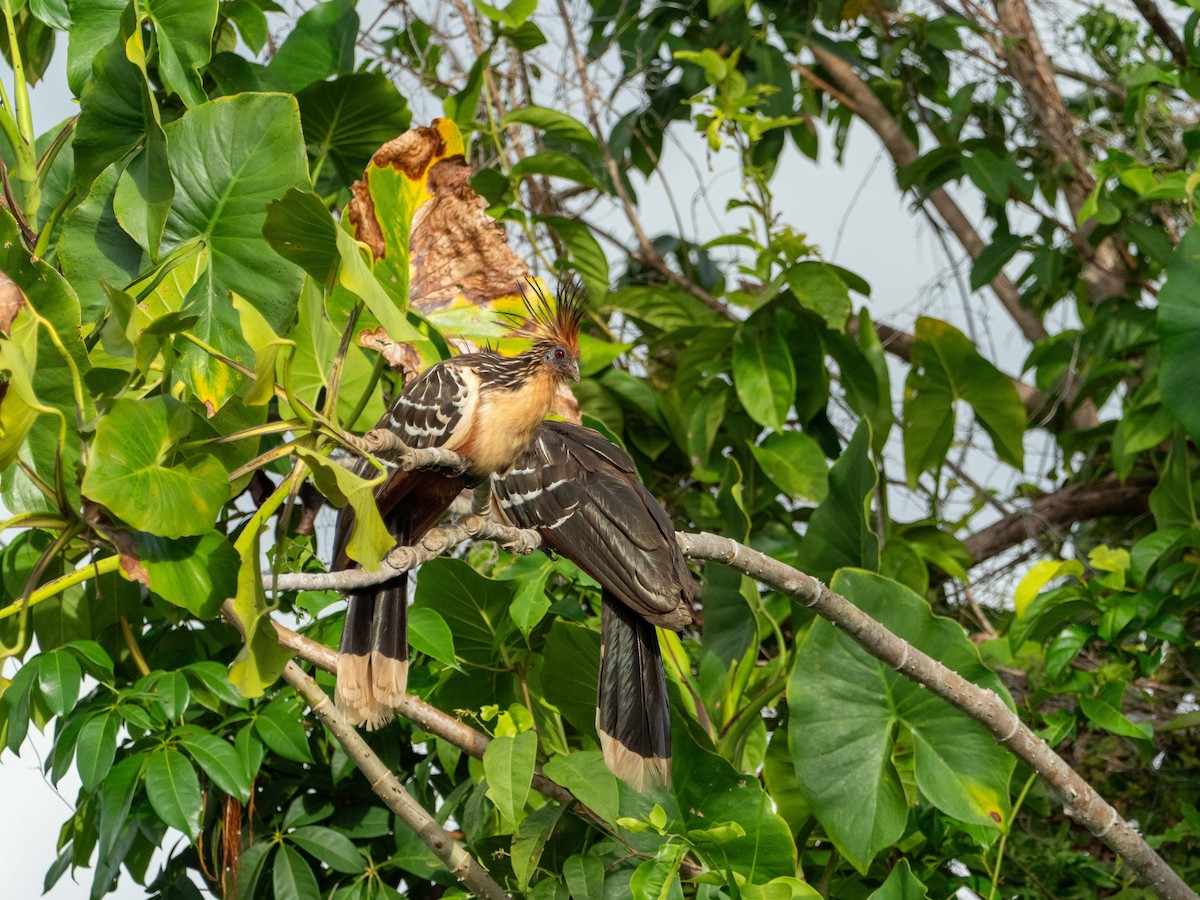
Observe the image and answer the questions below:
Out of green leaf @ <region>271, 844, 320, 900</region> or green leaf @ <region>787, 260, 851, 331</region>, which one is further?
green leaf @ <region>787, 260, 851, 331</region>

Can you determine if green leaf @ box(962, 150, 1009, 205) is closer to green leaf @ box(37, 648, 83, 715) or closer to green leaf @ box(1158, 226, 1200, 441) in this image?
green leaf @ box(1158, 226, 1200, 441)

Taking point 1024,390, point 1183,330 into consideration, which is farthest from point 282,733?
point 1024,390

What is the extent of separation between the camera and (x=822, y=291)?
2371mm

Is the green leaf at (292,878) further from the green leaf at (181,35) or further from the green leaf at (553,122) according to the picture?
the green leaf at (553,122)

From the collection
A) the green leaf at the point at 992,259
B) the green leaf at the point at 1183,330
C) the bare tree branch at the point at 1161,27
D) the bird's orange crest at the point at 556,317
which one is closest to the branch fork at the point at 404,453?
the bird's orange crest at the point at 556,317

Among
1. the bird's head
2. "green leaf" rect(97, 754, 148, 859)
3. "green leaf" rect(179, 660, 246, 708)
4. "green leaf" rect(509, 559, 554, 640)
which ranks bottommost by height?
"green leaf" rect(97, 754, 148, 859)

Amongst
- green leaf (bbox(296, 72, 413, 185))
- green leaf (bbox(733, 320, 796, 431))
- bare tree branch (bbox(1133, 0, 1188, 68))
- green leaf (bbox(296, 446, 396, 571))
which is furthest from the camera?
bare tree branch (bbox(1133, 0, 1188, 68))

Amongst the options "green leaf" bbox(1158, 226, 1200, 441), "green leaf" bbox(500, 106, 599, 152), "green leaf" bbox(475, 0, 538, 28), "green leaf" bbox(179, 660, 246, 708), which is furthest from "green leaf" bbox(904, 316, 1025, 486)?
"green leaf" bbox(179, 660, 246, 708)

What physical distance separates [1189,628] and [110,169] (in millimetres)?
2194

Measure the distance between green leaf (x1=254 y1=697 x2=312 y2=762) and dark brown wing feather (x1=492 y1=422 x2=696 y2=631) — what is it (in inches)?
19.5

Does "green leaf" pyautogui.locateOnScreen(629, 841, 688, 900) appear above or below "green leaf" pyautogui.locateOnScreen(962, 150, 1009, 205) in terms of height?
below

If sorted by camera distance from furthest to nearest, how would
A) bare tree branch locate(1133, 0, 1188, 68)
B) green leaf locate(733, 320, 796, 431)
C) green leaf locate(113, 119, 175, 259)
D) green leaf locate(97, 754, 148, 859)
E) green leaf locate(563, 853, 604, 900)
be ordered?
bare tree branch locate(1133, 0, 1188, 68), green leaf locate(733, 320, 796, 431), green leaf locate(97, 754, 148, 859), green leaf locate(563, 853, 604, 900), green leaf locate(113, 119, 175, 259)

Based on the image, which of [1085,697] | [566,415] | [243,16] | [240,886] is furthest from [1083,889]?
[243,16]

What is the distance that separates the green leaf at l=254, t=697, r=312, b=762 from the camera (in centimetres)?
173
